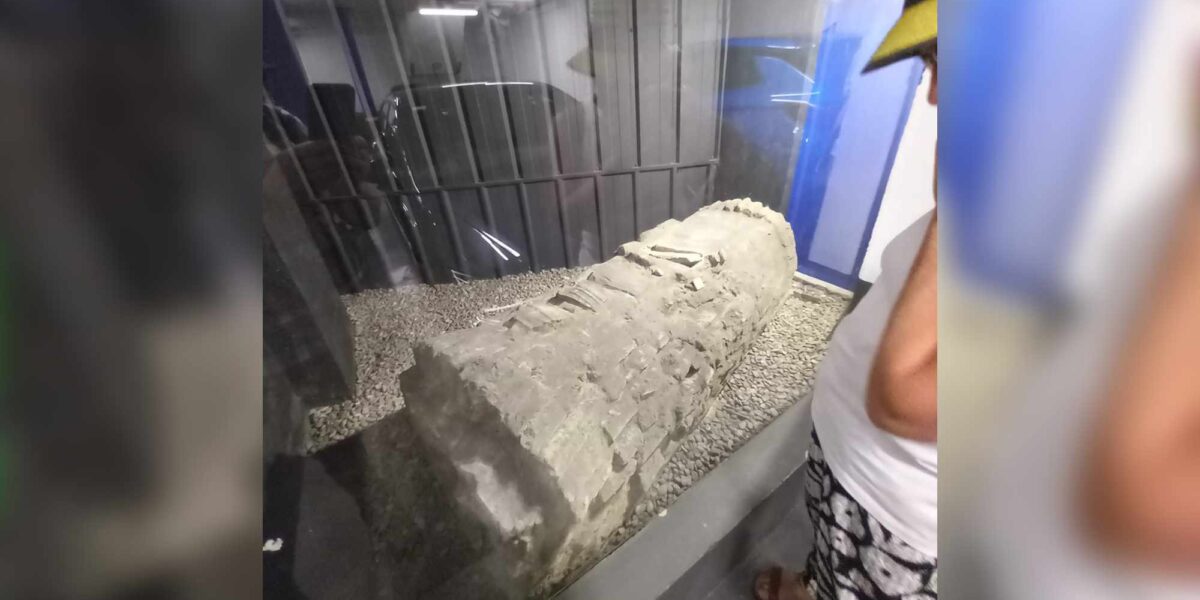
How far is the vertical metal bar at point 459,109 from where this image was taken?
2.03ft

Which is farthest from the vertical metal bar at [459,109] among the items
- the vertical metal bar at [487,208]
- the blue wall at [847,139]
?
the blue wall at [847,139]

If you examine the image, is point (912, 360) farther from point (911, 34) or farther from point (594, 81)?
point (594, 81)

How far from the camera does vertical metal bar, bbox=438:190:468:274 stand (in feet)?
2.23

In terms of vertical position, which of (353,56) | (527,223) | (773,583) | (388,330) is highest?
(353,56)

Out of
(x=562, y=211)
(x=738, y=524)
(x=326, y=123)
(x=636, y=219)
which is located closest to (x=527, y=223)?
(x=562, y=211)

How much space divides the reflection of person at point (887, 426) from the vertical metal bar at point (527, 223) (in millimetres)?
426

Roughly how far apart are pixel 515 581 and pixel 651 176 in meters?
0.64

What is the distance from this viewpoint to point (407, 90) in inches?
24.6

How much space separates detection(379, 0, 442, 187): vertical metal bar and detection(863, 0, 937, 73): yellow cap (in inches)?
21.2

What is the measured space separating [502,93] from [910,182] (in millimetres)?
471
